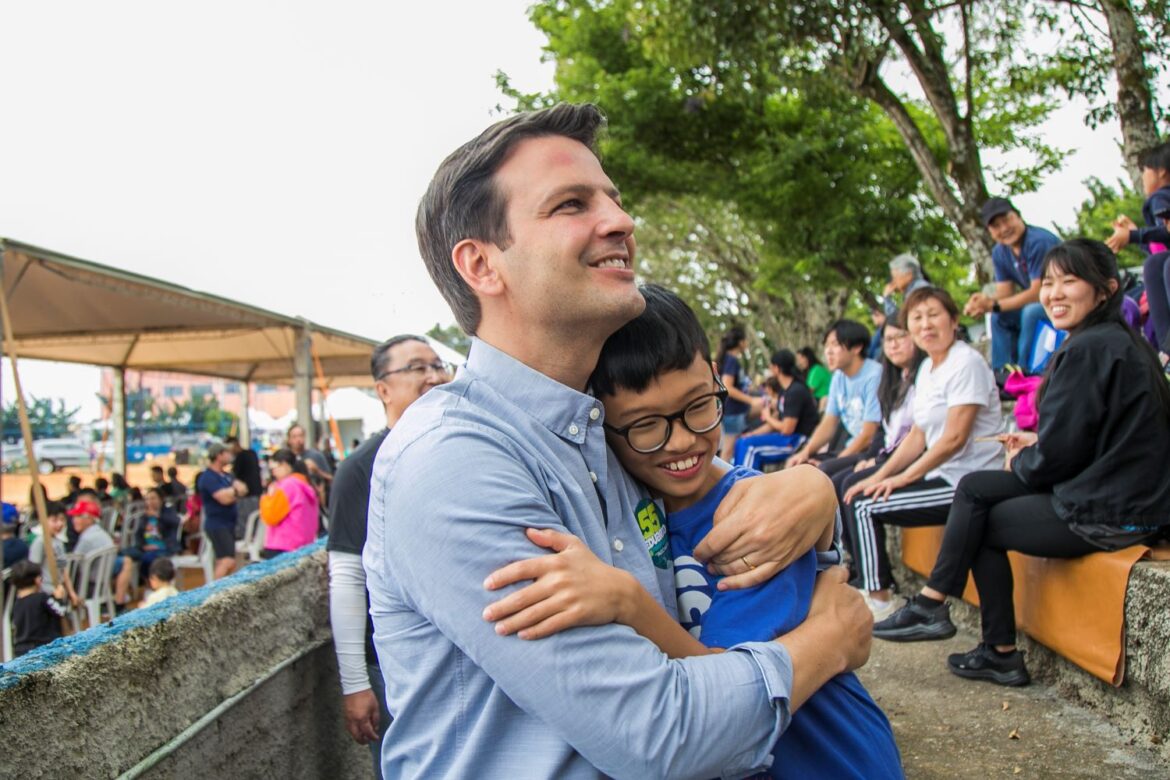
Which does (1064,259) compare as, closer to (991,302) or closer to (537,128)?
(537,128)

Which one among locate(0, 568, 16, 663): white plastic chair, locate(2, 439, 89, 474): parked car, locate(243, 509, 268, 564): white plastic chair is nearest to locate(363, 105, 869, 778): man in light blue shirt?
locate(0, 568, 16, 663): white plastic chair

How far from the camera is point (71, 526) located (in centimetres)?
1023

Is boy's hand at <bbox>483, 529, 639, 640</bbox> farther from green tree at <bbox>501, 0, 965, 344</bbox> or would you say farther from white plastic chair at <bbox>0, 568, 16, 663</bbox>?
green tree at <bbox>501, 0, 965, 344</bbox>

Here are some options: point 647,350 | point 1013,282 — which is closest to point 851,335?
point 1013,282

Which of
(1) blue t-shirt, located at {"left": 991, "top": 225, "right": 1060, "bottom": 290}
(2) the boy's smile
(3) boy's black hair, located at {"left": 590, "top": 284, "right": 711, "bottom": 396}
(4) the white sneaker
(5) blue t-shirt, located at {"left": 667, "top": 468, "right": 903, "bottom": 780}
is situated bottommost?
(4) the white sneaker

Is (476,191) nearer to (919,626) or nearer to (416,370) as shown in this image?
(416,370)

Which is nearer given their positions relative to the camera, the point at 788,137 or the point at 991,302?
the point at 991,302

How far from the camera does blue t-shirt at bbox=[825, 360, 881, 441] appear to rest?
23.0 ft

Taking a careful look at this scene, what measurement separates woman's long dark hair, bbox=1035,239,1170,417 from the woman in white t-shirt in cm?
109

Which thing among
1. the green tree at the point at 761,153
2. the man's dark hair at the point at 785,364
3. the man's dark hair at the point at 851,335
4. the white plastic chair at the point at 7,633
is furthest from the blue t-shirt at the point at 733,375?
the white plastic chair at the point at 7,633

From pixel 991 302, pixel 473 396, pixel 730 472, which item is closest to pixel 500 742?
pixel 473 396

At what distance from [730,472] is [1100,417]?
2222mm

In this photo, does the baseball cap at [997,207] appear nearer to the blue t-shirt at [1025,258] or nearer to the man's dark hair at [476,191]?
the blue t-shirt at [1025,258]

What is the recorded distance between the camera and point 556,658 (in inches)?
47.8
